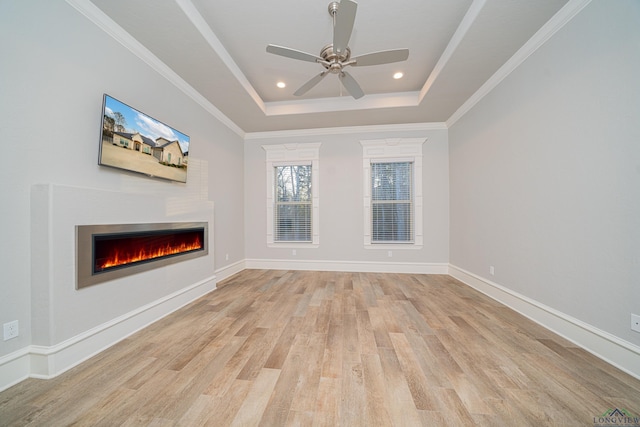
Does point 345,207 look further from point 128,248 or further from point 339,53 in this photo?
point 128,248

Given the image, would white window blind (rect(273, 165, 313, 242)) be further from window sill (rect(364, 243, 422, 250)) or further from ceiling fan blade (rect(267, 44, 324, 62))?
ceiling fan blade (rect(267, 44, 324, 62))

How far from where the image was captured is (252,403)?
4.24 ft

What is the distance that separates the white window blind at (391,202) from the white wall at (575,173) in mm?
1629

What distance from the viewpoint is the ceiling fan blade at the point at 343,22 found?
1.61 metres

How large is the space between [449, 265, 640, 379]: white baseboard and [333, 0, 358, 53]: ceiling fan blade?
314 centimetres

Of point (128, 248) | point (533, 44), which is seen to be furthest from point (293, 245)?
point (533, 44)

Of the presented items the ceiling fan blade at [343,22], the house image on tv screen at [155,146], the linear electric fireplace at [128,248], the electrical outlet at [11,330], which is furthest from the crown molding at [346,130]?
the electrical outlet at [11,330]

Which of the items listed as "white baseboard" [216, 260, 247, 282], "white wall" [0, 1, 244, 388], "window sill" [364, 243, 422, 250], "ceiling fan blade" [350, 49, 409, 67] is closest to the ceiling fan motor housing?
"ceiling fan blade" [350, 49, 409, 67]

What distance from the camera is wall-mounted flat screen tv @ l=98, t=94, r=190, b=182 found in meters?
1.99

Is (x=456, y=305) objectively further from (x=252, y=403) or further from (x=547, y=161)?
(x=252, y=403)

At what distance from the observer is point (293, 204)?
193 inches

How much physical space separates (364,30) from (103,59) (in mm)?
2665

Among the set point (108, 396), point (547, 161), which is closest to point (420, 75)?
point (547, 161)

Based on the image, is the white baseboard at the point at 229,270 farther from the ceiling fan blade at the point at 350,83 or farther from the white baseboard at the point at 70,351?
the ceiling fan blade at the point at 350,83
